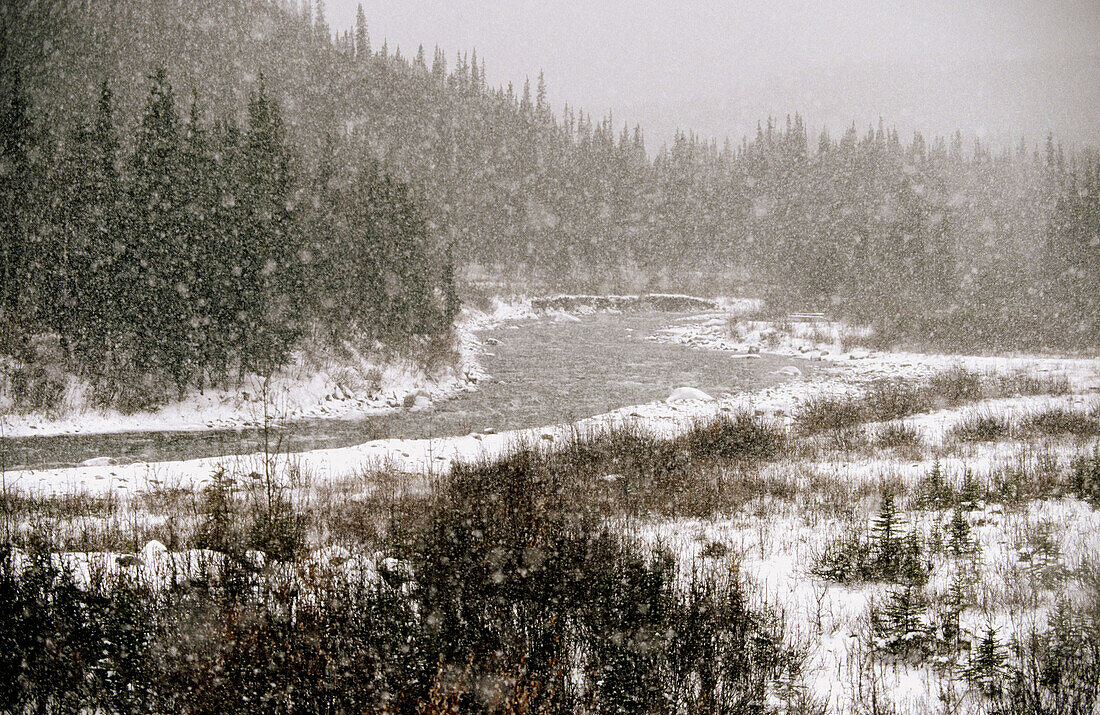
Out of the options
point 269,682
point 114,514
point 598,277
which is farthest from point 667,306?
point 269,682

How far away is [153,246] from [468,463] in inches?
579

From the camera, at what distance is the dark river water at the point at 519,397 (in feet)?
52.0

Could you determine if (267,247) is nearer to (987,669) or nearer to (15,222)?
(15,222)

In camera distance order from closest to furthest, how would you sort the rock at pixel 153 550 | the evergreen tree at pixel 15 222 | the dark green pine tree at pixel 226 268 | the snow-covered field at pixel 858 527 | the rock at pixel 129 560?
the snow-covered field at pixel 858 527 → the rock at pixel 129 560 → the rock at pixel 153 550 → the evergreen tree at pixel 15 222 → the dark green pine tree at pixel 226 268

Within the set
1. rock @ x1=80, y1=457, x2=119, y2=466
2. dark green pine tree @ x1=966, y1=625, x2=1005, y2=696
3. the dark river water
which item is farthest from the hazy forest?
the dark river water

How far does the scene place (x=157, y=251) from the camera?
1955 centimetres

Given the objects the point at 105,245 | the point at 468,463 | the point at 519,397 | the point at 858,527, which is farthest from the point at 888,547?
the point at 105,245

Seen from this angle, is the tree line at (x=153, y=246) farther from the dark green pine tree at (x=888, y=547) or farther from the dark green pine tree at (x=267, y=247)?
the dark green pine tree at (x=888, y=547)

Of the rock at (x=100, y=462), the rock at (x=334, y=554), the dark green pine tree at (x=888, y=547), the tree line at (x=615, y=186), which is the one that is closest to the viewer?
the rock at (x=334, y=554)

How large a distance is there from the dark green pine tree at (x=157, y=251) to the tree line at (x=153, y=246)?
0.10ft

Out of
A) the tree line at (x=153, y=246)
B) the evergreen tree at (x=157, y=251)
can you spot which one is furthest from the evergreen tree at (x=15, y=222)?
the evergreen tree at (x=157, y=251)

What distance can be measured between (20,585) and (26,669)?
1.07 m

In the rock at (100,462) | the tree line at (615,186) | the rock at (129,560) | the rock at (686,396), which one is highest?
the tree line at (615,186)

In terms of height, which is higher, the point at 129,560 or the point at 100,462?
the point at 129,560
